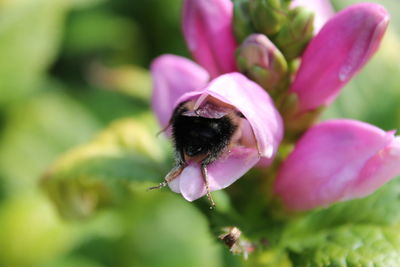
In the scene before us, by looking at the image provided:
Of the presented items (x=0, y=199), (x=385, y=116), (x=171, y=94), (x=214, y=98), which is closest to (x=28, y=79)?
(x=0, y=199)

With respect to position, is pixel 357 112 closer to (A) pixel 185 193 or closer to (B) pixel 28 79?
(A) pixel 185 193

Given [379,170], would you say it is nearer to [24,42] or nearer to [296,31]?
[296,31]

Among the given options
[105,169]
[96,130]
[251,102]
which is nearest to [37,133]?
[96,130]

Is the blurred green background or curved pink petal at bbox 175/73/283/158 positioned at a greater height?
curved pink petal at bbox 175/73/283/158

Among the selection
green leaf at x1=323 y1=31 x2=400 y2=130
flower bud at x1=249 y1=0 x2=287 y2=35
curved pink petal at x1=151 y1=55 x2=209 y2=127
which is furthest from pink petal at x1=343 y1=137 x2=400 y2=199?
green leaf at x1=323 y1=31 x2=400 y2=130

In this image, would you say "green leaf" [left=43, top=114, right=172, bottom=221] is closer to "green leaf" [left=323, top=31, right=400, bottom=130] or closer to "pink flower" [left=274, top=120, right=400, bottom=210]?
"pink flower" [left=274, top=120, right=400, bottom=210]

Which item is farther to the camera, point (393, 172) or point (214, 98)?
point (393, 172)
